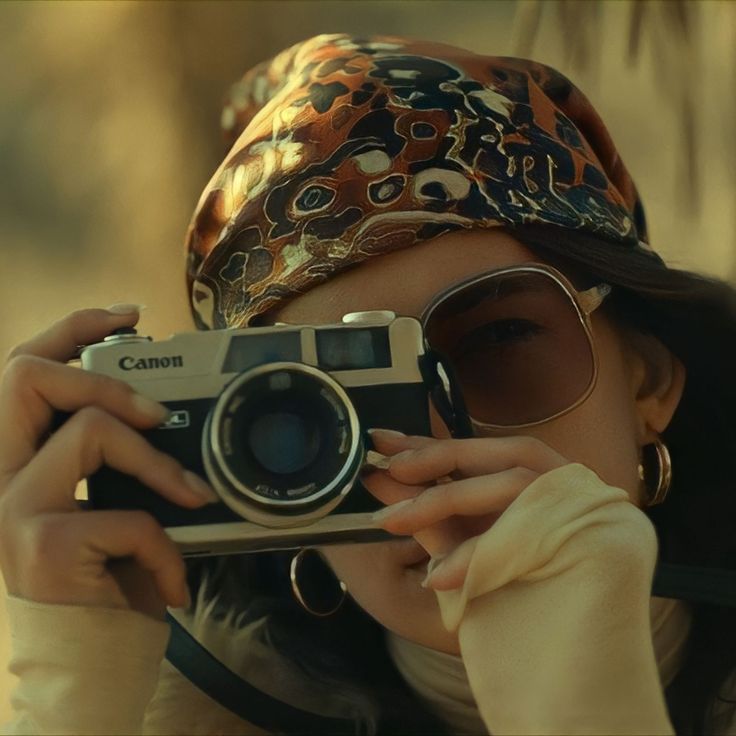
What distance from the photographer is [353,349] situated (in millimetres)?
506

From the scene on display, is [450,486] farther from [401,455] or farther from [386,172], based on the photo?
[386,172]

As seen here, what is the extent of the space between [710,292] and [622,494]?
0.25m

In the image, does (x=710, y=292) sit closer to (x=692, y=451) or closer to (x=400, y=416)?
(x=692, y=451)

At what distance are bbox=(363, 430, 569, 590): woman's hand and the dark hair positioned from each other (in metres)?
0.17

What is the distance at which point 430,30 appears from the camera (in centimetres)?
84

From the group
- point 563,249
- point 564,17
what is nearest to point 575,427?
point 563,249

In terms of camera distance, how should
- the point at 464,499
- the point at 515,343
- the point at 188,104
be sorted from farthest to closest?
the point at 188,104
the point at 515,343
the point at 464,499

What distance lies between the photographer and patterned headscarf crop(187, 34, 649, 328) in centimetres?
60

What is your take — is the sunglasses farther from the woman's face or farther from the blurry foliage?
the blurry foliage

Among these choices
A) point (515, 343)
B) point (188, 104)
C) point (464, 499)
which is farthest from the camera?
point (188, 104)

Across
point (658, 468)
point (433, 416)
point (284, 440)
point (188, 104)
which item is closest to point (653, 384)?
point (658, 468)

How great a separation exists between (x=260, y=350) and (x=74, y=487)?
93 mm

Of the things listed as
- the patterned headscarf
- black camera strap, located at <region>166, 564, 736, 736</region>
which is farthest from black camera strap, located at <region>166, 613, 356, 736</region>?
the patterned headscarf

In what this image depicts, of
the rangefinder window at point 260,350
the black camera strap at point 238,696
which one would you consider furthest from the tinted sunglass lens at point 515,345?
the black camera strap at point 238,696
